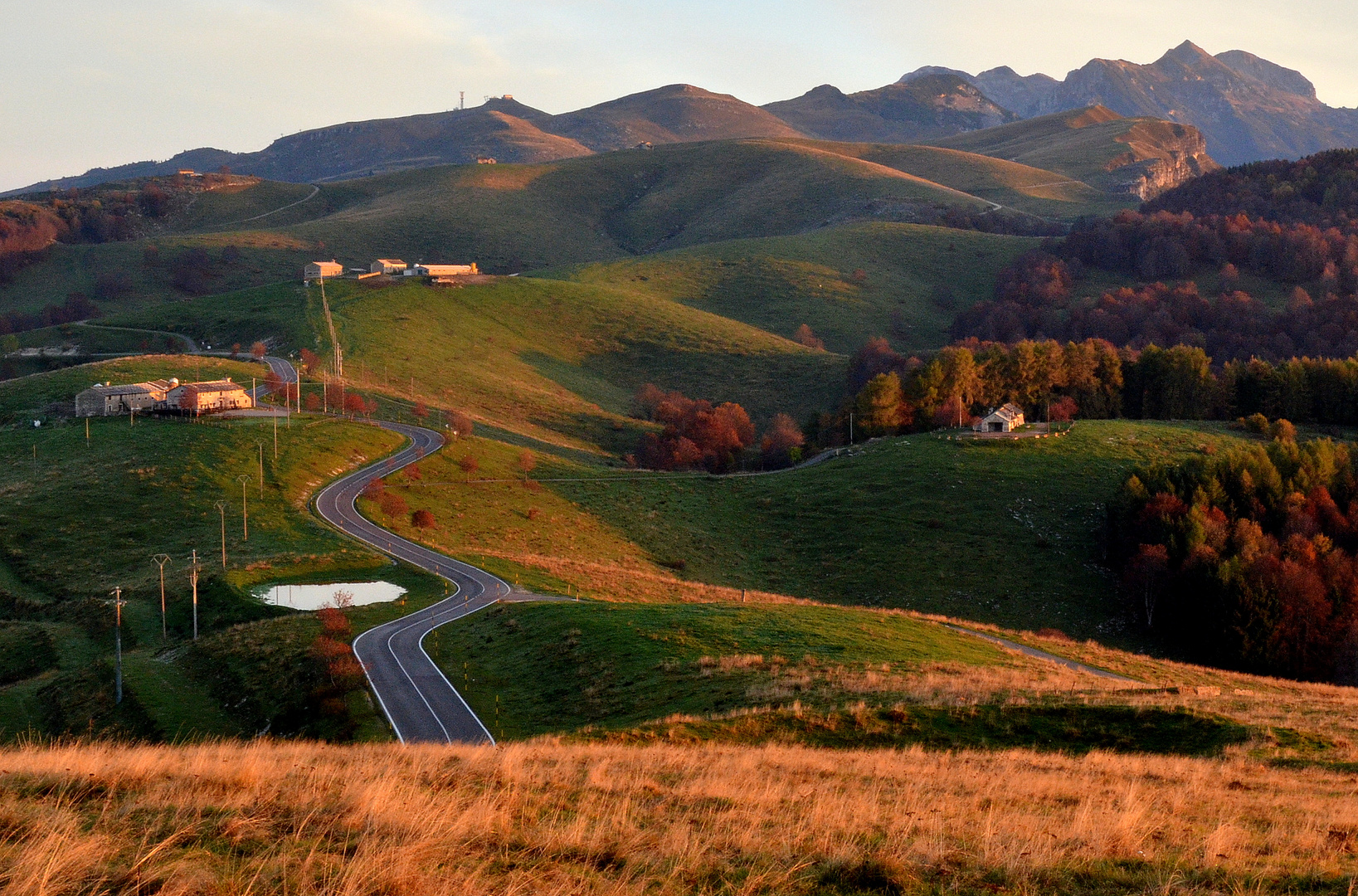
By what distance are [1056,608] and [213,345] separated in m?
118

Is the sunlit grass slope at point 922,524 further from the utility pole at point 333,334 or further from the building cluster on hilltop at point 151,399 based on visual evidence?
the utility pole at point 333,334

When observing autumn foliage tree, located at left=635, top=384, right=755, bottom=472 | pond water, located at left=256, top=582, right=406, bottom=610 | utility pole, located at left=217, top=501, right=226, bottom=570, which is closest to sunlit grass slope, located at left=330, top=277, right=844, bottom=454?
autumn foliage tree, located at left=635, top=384, right=755, bottom=472

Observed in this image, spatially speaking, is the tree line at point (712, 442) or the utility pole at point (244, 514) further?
the tree line at point (712, 442)

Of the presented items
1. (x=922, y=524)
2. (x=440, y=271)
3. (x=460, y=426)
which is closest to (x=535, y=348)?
(x=440, y=271)

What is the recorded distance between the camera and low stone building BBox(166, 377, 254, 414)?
95562 millimetres

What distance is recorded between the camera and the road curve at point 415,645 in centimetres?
3547

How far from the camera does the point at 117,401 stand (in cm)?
9769

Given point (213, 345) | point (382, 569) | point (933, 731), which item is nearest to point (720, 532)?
point (382, 569)

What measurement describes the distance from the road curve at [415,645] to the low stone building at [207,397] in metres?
21.4

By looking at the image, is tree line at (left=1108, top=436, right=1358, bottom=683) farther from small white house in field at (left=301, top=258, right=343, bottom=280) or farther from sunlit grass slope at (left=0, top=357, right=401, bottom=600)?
small white house in field at (left=301, top=258, right=343, bottom=280)

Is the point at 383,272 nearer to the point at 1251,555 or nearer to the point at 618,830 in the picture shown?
the point at 1251,555

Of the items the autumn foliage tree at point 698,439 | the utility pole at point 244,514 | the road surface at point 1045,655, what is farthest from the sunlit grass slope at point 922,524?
the utility pole at point 244,514

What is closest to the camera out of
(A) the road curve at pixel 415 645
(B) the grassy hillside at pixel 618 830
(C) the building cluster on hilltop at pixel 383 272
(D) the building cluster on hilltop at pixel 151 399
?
(B) the grassy hillside at pixel 618 830

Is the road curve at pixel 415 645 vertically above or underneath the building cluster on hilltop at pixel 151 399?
underneath
